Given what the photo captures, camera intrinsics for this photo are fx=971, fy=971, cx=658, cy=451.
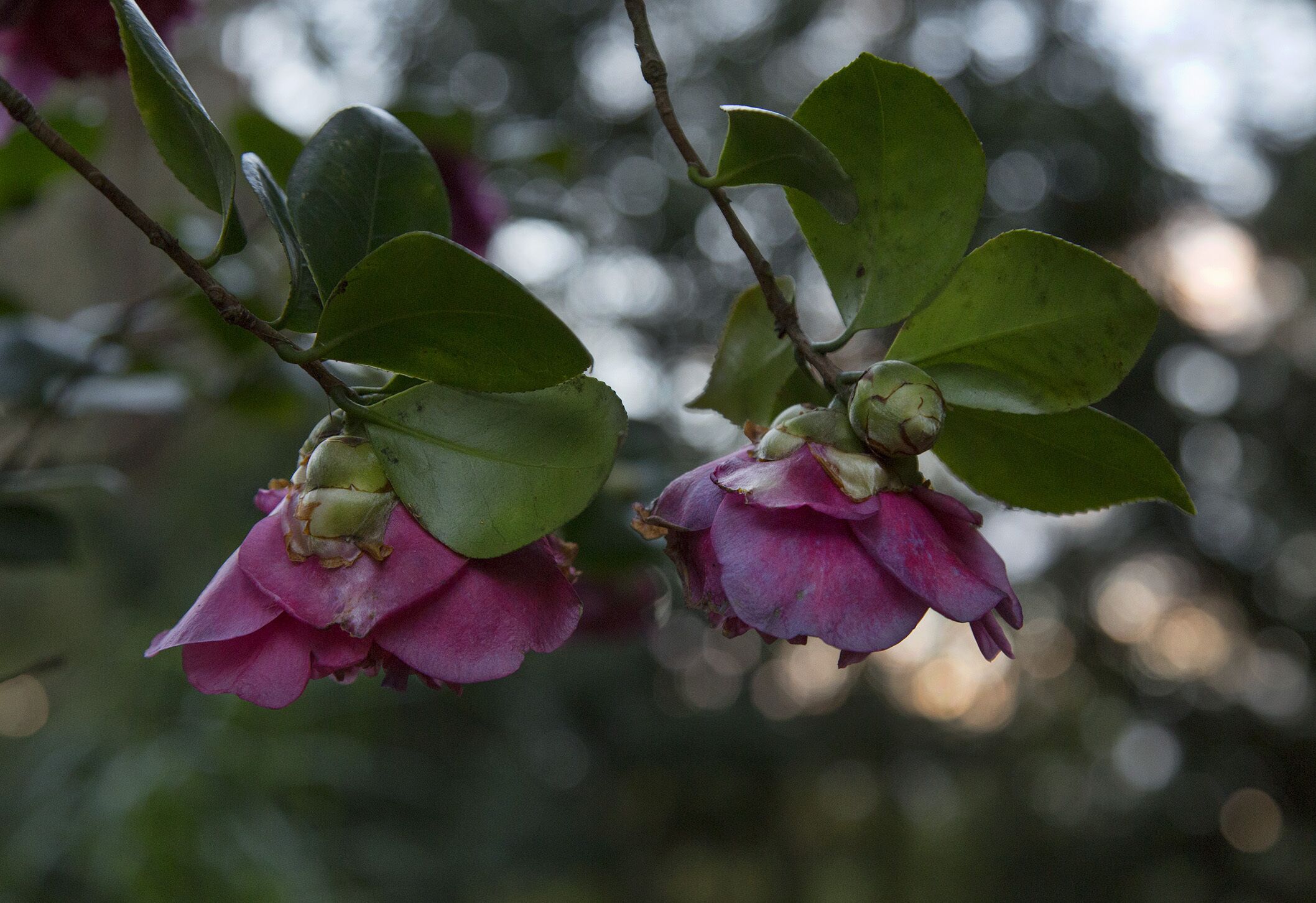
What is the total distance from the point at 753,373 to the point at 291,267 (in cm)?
20

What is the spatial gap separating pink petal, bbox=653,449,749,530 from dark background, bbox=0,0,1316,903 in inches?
16.1

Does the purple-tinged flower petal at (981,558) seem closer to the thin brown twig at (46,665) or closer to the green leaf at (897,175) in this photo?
the green leaf at (897,175)

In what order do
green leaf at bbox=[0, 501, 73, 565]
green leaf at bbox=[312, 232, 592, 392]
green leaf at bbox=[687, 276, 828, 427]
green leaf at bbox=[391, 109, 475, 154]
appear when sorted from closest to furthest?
green leaf at bbox=[312, 232, 592, 392], green leaf at bbox=[687, 276, 828, 427], green leaf at bbox=[0, 501, 73, 565], green leaf at bbox=[391, 109, 475, 154]

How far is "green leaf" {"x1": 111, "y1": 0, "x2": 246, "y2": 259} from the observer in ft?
1.05

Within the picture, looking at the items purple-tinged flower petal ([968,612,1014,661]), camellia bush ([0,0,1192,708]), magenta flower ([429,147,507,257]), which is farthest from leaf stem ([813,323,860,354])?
magenta flower ([429,147,507,257])

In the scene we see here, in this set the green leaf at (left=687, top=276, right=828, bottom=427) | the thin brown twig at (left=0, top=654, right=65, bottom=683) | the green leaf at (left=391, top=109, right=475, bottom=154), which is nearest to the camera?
the green leaf at (left=687, top=276, right=828, bottom=427)

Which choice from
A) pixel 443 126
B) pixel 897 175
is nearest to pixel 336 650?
pixel 897 175

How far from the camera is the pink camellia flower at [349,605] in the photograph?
1.06ft

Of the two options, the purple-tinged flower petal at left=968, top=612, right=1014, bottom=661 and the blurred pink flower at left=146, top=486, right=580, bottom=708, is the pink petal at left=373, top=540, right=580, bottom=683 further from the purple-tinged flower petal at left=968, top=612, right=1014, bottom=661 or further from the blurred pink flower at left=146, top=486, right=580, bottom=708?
the purple-tinged flower petal at left=968, top=612, right=1014, bottom=661

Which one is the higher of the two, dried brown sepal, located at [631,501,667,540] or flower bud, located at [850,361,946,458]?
flower bud, located at [850,361,946,458]

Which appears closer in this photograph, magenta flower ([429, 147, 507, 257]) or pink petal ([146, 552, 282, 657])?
pink petal ([146, 552, 282, 657])

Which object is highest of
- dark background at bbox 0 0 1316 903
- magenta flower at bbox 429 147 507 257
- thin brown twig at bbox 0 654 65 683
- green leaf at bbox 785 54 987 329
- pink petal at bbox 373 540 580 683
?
green leaf at bbox 785 54 987 329

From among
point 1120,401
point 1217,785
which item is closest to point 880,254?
point 1120,401

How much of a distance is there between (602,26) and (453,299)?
3372mm
